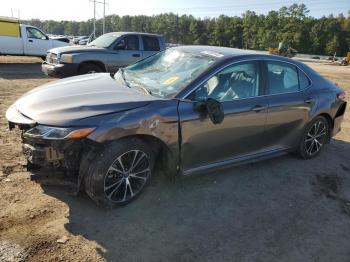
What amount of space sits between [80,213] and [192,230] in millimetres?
1163

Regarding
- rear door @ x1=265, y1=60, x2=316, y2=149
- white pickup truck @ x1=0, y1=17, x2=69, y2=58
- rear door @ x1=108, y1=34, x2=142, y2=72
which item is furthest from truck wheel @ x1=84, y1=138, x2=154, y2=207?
white pickup truck @ x1=0, y1=17, x2=69, y2=58

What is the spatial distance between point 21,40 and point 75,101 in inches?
619

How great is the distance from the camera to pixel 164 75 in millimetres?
4586

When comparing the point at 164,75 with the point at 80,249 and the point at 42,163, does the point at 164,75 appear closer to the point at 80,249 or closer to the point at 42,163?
the point at 42,163

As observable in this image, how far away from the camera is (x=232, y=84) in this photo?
14.8 feet

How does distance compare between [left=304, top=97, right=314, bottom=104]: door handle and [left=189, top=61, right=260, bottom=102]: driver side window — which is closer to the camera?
[left=189, top=61, right=260, bottom=102]: driver side window

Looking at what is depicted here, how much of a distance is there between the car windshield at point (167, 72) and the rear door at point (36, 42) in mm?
14415

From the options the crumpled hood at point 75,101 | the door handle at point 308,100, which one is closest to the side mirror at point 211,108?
the crumpled hood at point 75,101

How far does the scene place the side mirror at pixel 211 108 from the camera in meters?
4.07

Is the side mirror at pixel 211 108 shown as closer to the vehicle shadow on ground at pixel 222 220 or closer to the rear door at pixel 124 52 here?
the vehicle shadow on ground at pixel 222 220

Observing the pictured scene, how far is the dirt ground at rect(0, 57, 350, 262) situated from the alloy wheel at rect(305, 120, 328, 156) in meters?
0.76

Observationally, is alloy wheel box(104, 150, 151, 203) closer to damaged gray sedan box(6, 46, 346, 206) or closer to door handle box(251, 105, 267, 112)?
damaged gray sedan box(6, 46, 346, 206)

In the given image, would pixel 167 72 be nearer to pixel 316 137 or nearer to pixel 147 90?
pixel 147 90

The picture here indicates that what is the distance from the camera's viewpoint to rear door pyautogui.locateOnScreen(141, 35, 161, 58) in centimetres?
1191
